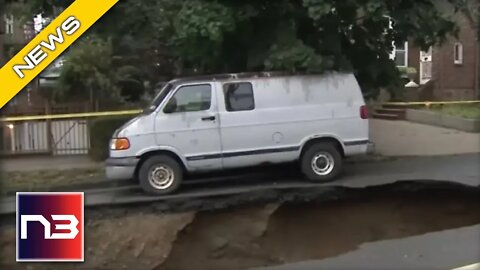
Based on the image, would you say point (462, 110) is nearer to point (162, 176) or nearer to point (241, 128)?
point (241, 128)

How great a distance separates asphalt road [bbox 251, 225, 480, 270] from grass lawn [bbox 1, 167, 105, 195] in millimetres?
4481

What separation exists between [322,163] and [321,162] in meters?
0.02

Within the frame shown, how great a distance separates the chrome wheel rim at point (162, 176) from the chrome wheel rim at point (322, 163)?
223 centimetres

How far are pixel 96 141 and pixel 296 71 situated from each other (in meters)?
4.93

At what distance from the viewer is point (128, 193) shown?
9219 mm

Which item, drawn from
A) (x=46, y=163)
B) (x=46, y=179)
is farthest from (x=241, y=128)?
(x=46, y=163)

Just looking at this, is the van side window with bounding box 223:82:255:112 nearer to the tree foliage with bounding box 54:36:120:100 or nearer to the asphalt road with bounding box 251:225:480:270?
the asphalt road with bounding box 251:225:480:270

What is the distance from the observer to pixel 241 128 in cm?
916

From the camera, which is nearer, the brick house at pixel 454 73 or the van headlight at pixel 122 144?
the van headlight at pixel 122 144

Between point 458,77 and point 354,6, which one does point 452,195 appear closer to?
point 354,6

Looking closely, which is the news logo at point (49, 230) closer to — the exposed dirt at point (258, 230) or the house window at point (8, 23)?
the exposed dirt at point (258, 230)

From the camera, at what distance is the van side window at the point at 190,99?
355 inches

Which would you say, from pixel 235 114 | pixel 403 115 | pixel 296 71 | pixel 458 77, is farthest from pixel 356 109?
pixel 458 77

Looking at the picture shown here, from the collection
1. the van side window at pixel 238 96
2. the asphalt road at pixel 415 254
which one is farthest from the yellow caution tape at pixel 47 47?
the asphalt road at pixel 415 254
